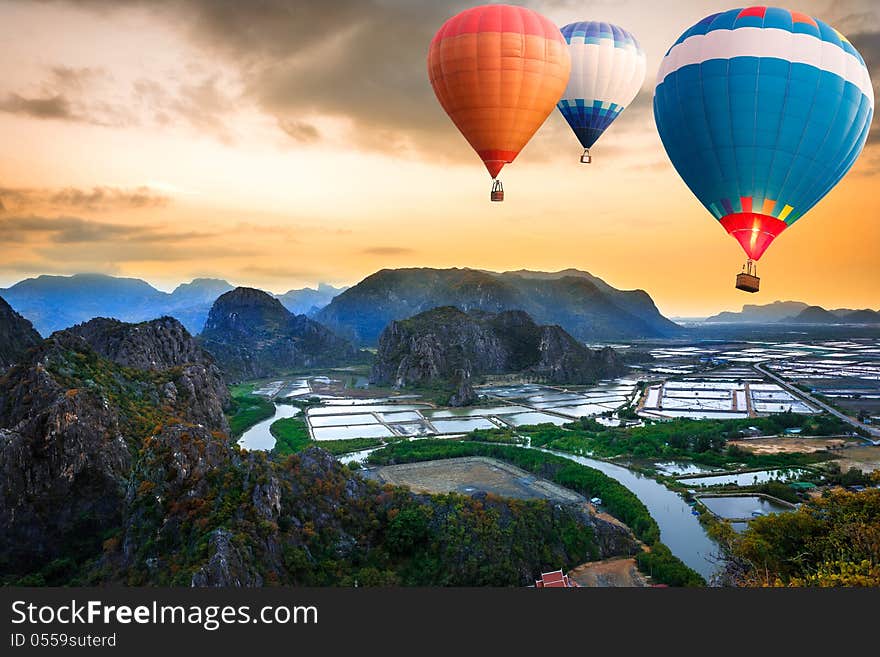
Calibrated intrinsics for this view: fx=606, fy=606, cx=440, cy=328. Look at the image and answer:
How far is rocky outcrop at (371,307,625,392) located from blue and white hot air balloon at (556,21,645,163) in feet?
243

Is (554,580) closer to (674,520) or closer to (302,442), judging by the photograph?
(674,520)

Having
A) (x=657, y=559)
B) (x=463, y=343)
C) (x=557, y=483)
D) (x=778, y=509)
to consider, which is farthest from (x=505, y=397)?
(x=657, y=559)

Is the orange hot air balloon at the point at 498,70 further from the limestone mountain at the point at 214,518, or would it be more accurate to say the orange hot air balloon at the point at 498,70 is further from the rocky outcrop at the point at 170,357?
the rocky outcrop at the point at 170,357

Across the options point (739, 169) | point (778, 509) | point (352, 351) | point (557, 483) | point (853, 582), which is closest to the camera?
point (853, 582)

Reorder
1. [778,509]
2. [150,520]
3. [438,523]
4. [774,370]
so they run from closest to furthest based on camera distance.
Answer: [150,520]
[438,523]
[778,509]
[774,370]

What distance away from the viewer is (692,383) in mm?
109250

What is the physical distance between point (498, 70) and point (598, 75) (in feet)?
26.4

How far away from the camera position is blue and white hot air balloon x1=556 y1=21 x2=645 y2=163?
30.4m

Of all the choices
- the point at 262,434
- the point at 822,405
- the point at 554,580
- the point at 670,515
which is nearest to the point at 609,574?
the point at 554,580

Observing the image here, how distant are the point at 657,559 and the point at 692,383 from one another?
86095 millimetres

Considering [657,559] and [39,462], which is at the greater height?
[39,462]

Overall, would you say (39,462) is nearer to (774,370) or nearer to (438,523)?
(438,523)

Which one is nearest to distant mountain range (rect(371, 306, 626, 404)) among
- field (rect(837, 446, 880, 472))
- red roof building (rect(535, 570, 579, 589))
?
field (rect(837, 446, 880, 472))

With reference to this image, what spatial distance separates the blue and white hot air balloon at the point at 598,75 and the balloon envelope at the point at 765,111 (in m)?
7.30
